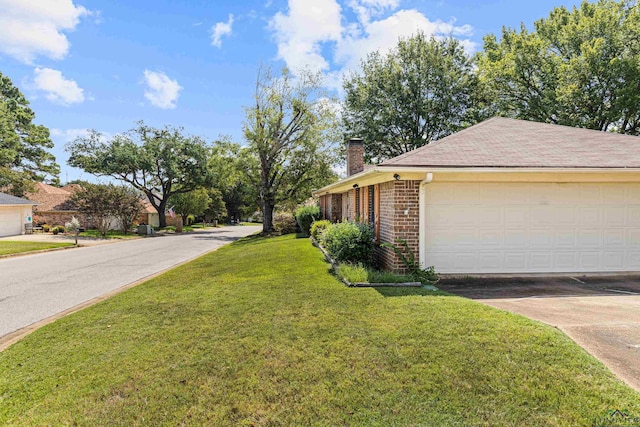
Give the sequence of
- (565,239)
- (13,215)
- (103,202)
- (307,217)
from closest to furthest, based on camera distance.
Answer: (565,239) < (307,217) < (13,215) < (103,202)

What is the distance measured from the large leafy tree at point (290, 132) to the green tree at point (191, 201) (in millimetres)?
21142

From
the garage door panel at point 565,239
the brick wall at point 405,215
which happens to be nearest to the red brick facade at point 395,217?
the brick wall at point 405,215

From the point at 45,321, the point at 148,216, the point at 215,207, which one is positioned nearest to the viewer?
the point at 45,321

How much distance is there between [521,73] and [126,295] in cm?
2619

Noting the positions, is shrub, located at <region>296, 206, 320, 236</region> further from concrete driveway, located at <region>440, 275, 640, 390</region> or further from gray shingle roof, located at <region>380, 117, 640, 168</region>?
concrete driveway, located at <region>440, 275, 640, 390</region>

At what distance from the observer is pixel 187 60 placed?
1752 cm

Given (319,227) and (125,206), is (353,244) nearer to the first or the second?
(319,227)

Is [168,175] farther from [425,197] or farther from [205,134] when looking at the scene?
[425,197]

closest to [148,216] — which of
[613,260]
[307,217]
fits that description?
[307,217]

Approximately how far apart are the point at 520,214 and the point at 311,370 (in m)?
6.77

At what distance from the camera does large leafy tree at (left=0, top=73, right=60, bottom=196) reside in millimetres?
34344

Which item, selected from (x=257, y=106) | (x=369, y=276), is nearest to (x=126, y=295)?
(x=369, y=276)

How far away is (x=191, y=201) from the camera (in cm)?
4759

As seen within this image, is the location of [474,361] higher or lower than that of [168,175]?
lower
